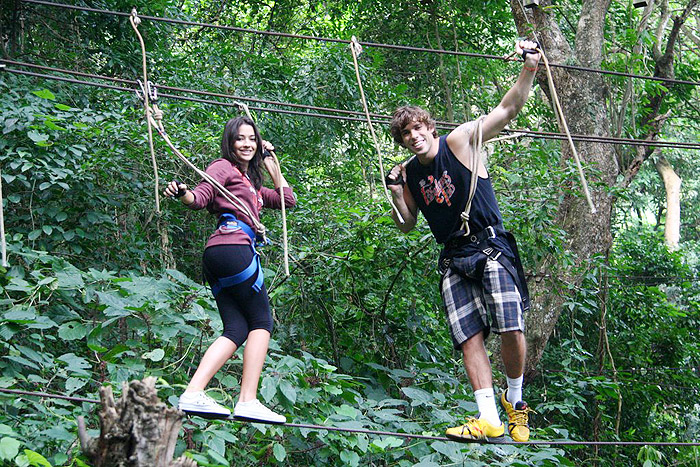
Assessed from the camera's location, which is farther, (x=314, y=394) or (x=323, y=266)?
(x=323, y=266)

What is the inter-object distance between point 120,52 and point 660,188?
1305cm

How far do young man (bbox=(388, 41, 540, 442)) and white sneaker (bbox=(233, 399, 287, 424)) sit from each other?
0.81 meters

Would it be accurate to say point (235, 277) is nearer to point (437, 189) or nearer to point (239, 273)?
point (239, 273)

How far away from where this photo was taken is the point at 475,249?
3141mm

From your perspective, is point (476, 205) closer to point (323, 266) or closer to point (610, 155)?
point (323, 266)

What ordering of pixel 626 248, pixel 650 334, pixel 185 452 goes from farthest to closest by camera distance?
pixel 626 248 < pixel 650 334 < pixel 185 452

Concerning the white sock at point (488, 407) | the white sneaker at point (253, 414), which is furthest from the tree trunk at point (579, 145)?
the white sneaker at point (253, 414)

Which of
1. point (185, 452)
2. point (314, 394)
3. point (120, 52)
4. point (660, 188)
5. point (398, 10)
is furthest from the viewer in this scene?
point (660, 188)

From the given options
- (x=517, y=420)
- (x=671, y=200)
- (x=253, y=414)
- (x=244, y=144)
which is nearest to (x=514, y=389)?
(x=517, y=420)

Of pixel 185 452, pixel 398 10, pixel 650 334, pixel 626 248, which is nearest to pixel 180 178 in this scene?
pixel 185 452

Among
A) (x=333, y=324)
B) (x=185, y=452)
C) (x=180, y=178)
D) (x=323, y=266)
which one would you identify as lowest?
(x=185, y=452)

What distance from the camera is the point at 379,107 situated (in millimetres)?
7156

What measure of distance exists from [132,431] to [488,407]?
1.45m

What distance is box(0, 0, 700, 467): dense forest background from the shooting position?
3.84 metres
